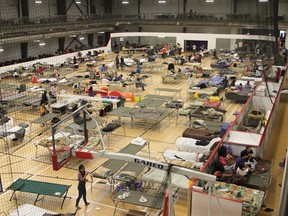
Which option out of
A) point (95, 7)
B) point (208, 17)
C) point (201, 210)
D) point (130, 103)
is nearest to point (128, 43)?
point (95, 7)

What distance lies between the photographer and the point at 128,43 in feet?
139

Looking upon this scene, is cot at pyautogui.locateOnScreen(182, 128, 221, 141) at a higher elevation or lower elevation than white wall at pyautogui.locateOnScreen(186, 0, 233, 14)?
lower

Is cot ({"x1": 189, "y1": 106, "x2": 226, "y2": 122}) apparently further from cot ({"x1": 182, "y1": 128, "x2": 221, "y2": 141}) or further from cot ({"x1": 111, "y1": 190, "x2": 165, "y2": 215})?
cot ({"x1": 111, "y1": 190, "x2": 165, "y2": 215})

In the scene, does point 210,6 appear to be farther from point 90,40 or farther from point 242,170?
point 242,170

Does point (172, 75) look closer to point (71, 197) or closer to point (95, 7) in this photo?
point (71, 197)

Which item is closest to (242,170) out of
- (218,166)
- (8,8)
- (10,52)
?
(218,166)

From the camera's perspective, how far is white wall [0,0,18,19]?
29516mm

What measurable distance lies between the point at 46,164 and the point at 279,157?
7.93 metres

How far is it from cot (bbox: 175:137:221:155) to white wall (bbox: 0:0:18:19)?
77.9 feet

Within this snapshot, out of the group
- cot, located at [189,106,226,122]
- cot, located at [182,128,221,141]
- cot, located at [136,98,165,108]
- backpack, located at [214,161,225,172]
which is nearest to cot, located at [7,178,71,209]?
backpack, located at [214,161,225,172]

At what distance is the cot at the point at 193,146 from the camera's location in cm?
1115

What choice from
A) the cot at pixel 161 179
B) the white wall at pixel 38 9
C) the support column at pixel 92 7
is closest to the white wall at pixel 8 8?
the white wall at pixel 38 9

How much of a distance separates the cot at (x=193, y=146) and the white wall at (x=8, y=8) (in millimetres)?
23731

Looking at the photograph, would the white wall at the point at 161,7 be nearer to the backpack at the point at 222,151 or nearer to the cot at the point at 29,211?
the backpack at the point at 222,151
